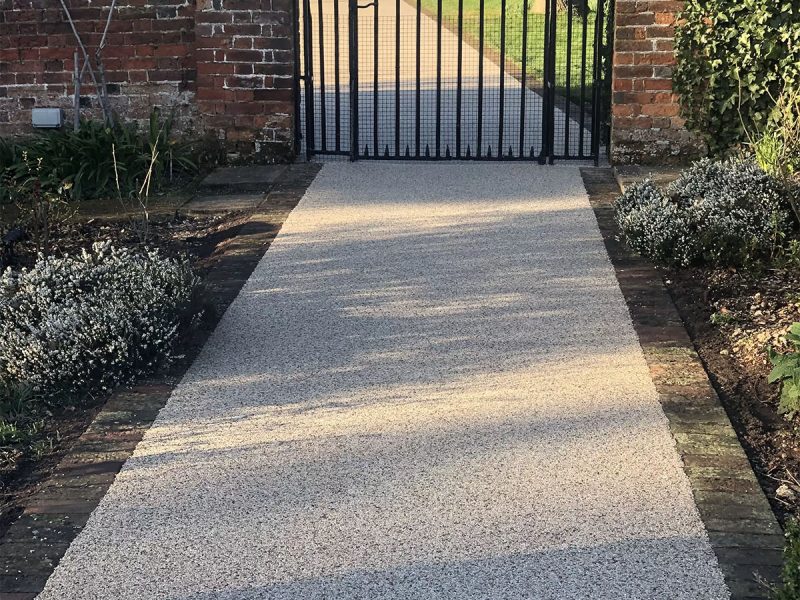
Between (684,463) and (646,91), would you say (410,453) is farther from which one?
(646,91)

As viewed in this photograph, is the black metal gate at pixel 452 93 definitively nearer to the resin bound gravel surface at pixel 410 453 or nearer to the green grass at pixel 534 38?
the green grass at pixel 534 38

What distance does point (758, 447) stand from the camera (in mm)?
4285

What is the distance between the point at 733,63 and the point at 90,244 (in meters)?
4.57

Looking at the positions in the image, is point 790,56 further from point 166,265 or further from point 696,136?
point 166,265

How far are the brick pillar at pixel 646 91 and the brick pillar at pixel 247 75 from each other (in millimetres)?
2548

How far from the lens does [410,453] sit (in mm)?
4191

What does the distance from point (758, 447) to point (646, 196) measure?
2939mm

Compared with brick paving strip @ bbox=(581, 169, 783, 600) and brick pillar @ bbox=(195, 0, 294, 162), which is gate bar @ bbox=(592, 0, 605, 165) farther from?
brick paving strip @ bbox=(581, 169, 783, 600)

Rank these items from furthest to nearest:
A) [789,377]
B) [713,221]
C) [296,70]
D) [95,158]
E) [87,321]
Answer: [296,70], [95,158], [713,221], [87,321], [789,377]

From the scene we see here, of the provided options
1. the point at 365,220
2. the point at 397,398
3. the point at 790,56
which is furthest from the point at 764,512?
the point at 790,56

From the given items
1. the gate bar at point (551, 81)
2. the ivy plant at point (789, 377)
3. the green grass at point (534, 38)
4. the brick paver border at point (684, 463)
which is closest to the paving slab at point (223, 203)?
the brick paver border at point (684, 463)

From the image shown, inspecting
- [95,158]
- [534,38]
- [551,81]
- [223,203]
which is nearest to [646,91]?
[551,81]

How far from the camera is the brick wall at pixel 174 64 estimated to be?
9094mm

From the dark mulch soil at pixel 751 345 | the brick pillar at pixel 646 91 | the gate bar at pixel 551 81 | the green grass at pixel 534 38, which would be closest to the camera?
the dark mulch soil at pixel 751 345
